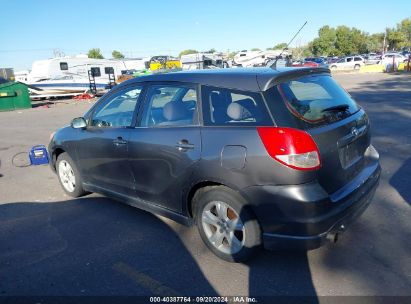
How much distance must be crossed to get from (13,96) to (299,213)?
857 inches

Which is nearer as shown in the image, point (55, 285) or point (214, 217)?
point (55, 285)

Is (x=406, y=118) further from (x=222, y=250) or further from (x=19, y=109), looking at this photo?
(x=19, y=109)

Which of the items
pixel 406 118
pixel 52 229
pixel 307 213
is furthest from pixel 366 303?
pixel 406 118

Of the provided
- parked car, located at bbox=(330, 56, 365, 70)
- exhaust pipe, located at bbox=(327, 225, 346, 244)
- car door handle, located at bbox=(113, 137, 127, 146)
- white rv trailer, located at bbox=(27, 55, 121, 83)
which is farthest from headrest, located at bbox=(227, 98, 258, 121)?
parked car, located at bbox=(330, 56, 365, 70)

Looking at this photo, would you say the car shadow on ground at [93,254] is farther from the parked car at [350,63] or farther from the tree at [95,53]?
the tree at [95,53]

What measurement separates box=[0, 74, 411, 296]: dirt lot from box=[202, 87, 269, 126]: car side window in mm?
1250

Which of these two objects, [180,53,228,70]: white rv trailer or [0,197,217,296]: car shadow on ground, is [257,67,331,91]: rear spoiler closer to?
[0,197,217,296]: car shadow on ground

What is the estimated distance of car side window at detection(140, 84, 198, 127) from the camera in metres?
3.34

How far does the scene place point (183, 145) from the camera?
324cm

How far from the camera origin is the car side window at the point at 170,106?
131 inches

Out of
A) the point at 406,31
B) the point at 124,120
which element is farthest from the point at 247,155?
the point at 406,31

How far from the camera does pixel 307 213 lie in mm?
2709

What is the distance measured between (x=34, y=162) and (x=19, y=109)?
1612cm

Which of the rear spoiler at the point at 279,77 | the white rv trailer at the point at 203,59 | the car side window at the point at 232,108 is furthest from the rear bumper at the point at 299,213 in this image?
the white rv trailer at the point at 203,59
